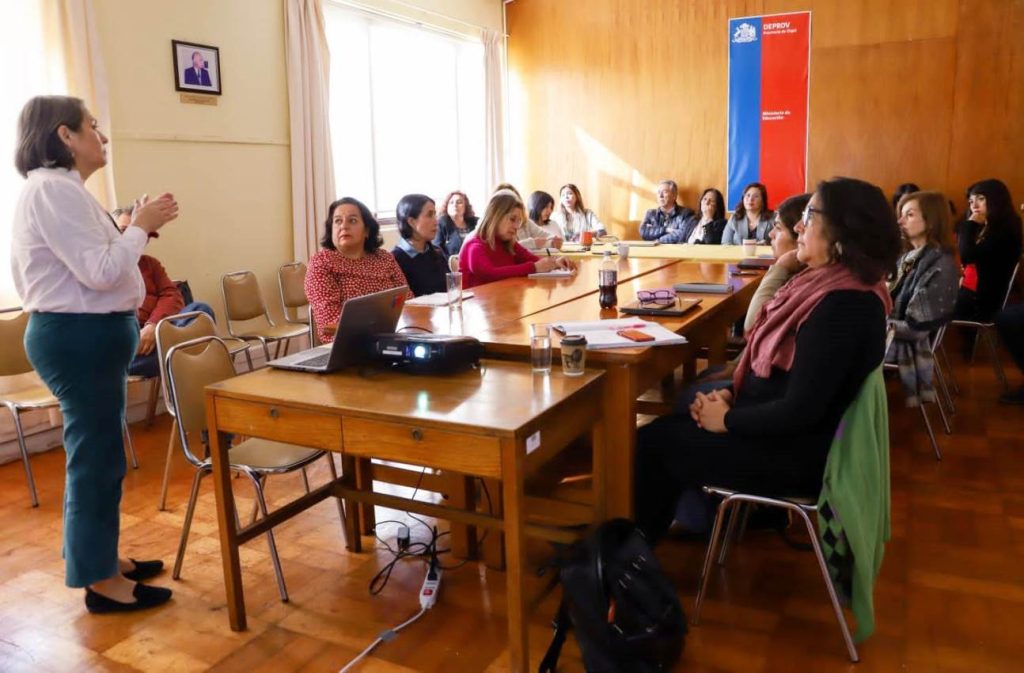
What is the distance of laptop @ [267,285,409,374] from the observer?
2094 millimetres

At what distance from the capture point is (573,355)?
207 cm

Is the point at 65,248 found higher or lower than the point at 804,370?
higher

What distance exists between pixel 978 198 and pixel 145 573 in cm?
516

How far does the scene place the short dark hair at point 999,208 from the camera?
493 cm

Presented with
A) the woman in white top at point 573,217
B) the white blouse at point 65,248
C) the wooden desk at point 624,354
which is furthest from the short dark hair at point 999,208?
the white blouse at point 65,248

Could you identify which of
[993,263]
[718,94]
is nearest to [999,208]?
[993,263]

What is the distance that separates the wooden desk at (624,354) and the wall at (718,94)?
12.8 ft

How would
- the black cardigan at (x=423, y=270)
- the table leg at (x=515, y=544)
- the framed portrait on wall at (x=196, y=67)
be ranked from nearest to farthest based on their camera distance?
the table leg at (x=515, y=544), the black cardigan at (x=423, y=270), the framed portrait on wall at (x=196, y=67)

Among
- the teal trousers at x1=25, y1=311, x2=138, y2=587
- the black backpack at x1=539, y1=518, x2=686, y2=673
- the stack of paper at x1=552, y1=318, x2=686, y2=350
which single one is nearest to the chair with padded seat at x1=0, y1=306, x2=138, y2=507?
the teal trousers at x1=25, y1=311, x2=138, y2=587

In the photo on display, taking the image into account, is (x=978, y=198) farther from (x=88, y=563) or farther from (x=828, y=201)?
(x=88, y=563)

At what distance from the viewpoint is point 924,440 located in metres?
3.69

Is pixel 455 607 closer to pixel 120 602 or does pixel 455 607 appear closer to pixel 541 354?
pixel 541 354

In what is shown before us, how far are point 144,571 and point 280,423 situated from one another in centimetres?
100

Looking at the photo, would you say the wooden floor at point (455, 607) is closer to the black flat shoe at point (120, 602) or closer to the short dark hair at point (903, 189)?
the black flat shoe at point (120, 602)
